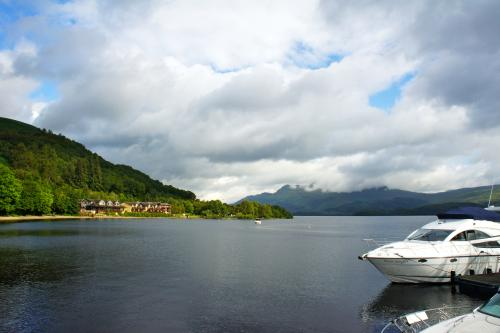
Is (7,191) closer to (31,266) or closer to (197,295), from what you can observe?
(31,266)

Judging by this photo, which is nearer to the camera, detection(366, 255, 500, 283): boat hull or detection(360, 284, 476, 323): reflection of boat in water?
detection(360, 284, 476, 323): reflection of boat in water

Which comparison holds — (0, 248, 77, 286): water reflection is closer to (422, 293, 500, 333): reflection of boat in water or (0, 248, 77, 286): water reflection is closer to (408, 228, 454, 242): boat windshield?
(408, 228, 454, 242): boat windshield

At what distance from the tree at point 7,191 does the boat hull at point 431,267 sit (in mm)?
144246

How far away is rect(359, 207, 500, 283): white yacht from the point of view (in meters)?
35.1

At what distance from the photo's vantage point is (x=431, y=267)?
35.1 m

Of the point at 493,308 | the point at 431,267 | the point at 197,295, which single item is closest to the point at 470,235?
the point at 431,267

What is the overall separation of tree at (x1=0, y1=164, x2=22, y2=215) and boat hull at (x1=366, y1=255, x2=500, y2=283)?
144246 mm

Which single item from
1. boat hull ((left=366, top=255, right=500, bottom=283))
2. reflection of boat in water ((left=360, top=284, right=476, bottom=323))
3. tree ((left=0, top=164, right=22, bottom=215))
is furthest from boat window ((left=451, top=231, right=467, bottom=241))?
tree ((left=0, top=164, right=22, bottom=215))

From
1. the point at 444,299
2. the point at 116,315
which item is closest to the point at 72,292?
the point at 116,315

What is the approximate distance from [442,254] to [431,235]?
2603mm

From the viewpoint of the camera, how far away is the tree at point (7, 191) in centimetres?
14338

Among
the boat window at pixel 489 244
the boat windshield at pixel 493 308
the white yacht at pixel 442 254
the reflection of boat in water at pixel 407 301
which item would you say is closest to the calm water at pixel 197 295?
the reflection of boat in water at pixel 407 301

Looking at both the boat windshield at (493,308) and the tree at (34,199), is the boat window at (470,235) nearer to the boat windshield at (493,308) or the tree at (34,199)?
the boat windshield at (493,308)

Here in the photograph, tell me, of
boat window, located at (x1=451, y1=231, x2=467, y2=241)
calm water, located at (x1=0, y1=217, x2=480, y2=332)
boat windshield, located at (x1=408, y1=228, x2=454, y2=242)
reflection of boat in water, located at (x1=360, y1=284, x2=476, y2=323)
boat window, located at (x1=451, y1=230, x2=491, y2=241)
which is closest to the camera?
calm water, located at (x1=0, y1=217, x2=480, y2=332)
